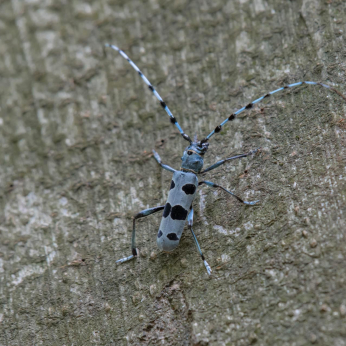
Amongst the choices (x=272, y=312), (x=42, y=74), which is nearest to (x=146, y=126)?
(x=42, y=74)

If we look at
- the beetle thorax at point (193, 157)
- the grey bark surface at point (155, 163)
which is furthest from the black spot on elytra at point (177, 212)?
the beetle thorax at point (193, 157)

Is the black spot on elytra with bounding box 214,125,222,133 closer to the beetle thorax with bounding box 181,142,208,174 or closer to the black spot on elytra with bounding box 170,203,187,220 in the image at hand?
the beetle thorax with bounding box 181,142,208,174

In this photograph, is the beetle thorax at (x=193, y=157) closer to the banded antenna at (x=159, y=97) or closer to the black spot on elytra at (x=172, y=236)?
the banded antenna at (x=159, y=97)

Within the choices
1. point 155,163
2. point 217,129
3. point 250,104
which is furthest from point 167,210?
point 250,104

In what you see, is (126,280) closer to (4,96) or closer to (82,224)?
(82,224)

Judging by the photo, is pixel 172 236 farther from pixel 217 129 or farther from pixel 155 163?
pixel 217 129

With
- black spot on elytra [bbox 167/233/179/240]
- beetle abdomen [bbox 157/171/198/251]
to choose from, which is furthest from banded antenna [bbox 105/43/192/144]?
black spot on elytra [bbox 167/233/179/240]

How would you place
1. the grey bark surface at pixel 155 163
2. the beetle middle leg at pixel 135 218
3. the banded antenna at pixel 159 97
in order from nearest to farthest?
1. the grey bark surface at pixel 155 163
2. the beetle middle leg at pixel 135 218
3. the banded antenna at pixel 159 97
